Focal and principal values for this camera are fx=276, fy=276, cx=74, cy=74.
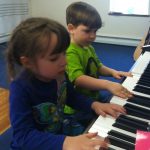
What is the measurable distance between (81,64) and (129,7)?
3218mm

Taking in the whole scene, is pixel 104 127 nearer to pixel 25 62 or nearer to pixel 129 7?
pixel 25 62

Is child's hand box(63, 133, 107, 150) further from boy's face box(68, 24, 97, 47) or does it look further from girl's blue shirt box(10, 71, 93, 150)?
boy's face box(68, 24, 97, 47)

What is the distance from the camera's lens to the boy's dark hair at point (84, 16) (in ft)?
4.76

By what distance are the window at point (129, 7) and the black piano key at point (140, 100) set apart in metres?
3.39

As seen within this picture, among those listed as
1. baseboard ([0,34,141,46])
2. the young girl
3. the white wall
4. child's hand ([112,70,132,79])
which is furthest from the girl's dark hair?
baseboard ([0,34,141,46])

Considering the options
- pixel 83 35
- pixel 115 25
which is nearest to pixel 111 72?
pixel 83 35

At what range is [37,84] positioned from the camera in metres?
1.03

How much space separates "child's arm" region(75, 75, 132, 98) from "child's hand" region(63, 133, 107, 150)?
0.36 metres

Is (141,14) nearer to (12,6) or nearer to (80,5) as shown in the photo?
(12,6)

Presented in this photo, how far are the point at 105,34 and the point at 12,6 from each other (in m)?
1.68

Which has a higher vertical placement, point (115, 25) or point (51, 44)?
point (51, 44)

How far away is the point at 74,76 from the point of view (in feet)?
4.57

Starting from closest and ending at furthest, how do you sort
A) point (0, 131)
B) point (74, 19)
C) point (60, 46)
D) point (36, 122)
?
point (60, 46), point (36, 122), point (74, 19), point (0, 131)

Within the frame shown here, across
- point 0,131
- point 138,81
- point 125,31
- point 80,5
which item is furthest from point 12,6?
point 138,81
